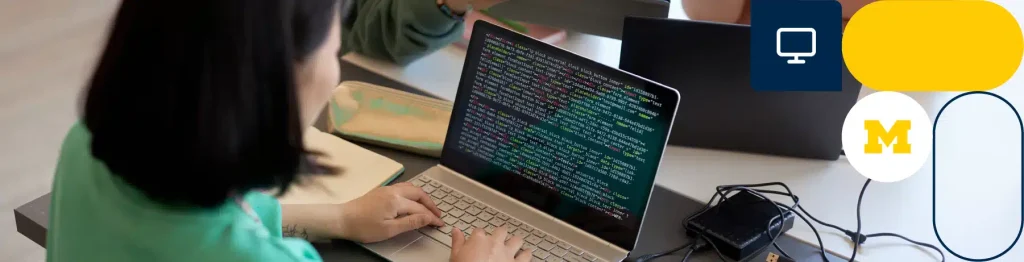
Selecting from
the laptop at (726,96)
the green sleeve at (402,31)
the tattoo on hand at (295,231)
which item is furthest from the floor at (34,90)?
the laptop at (726,96)

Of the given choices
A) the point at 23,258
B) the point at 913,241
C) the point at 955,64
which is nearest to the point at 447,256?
the point at 913,241

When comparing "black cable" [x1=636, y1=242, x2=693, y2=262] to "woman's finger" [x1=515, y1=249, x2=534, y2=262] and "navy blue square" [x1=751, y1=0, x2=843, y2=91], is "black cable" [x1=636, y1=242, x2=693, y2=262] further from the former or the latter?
"navy blue square" [x1=751, y1=0, x2=843, y2=91]

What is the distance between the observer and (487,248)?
0.99 metres

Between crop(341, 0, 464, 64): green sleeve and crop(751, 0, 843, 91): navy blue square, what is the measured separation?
525 mm

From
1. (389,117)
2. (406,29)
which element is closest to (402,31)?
(406,29)

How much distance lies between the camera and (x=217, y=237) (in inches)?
29.7

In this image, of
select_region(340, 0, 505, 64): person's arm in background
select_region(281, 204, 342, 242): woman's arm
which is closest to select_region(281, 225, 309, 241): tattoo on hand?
select_region(281, 204, 342, 242): woman's arm

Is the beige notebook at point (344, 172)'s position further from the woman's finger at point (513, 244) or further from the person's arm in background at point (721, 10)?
the person's arm in background at point (721, 10)

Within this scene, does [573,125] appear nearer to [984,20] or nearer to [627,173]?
[627,173]

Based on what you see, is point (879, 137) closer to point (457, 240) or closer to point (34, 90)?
point (457, 240)

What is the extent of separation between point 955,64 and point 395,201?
3.04 feet

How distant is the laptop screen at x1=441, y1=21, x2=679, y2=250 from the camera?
1000 mm

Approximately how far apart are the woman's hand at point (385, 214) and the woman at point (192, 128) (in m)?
0.19

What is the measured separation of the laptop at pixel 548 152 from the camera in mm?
1005
